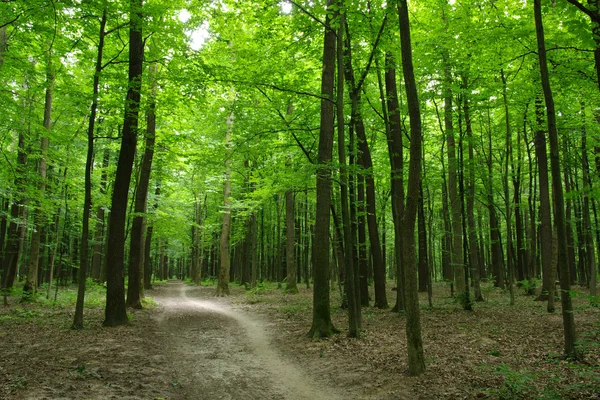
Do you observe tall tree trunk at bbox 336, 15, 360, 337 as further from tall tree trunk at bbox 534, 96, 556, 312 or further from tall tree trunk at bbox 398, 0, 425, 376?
tall tree trunk at bbox 534, 96, 556, 312

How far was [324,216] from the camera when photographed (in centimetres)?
949

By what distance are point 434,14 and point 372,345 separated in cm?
1101

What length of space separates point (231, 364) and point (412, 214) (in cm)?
469

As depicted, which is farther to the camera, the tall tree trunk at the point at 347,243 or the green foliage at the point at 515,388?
the tall tree trunk at the point at 347,243

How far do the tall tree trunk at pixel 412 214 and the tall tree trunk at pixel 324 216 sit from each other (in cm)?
282

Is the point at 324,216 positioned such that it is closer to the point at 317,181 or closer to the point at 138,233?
the point at 317,181

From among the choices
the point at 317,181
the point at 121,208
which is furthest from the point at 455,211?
Result: the point at 121,208

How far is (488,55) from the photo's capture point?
33.7 ft

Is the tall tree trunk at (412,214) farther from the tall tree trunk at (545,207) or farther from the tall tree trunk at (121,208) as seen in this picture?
the tall tree trunk at (545,207)

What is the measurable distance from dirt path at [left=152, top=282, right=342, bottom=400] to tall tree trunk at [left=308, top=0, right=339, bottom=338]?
148 centimetres

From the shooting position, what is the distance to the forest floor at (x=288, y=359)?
214 inches

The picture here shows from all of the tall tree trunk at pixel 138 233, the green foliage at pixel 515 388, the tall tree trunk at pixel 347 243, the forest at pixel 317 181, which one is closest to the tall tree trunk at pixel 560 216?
the forest at pixel 317 181

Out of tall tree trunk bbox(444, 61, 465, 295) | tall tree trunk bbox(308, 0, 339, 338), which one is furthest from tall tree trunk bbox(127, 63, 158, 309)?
tall tree trunk bbox(444, 61, 465, 295)

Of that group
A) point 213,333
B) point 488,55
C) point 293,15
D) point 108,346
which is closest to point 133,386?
point 108,346
